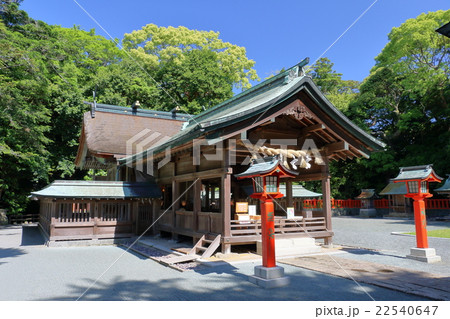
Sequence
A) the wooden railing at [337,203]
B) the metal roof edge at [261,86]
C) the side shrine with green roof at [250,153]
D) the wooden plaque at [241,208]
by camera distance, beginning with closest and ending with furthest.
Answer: the side shrine with green roof at [250,153]
the metal roof edge at [261,86]
the wooden plaque at [241,208]
the wooden railing at [337,203]

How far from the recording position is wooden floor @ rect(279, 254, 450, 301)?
5.71 meters

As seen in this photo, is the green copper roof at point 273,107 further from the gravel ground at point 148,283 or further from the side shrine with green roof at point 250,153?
the gravel ground at point 148,283

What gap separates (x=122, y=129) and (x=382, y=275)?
1649 centimetres

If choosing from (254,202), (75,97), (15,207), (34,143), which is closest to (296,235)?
(254,202)

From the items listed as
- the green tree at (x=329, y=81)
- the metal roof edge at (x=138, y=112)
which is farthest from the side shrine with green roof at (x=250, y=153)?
the green tree at (x=329, y=81)

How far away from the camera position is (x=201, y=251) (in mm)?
9883

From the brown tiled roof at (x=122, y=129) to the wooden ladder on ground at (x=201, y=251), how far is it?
8432 mm

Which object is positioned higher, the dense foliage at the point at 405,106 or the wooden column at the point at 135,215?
the dense foliage at the point at 405,106

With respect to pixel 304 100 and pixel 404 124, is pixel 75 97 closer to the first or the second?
pixel 304 100

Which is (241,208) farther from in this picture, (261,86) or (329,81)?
(329,81)

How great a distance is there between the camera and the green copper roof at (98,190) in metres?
12.6

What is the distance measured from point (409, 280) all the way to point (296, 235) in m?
4.37

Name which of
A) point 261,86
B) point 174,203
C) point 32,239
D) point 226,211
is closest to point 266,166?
point 226,211

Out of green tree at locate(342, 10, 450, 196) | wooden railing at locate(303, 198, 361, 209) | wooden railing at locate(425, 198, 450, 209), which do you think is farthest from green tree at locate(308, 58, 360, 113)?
wooden railing at locate(425, 198, 450, 209)
